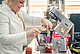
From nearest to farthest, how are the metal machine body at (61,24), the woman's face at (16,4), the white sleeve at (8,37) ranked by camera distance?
the white sleeve at (8,37) < the woman's face at (16,4) < the metal machine body at (61,24)

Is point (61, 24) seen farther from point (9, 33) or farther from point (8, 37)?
point (8, 37)

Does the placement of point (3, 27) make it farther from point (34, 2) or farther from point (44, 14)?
point (34, 2)

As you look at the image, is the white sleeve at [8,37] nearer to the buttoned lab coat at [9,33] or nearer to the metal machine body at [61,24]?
the buttoned lab coat at [9,33]

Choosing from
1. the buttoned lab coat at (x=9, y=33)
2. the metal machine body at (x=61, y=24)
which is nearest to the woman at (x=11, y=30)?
the buttoned lab coat at (x=9, y=33)

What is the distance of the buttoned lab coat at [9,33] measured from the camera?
4.31 feet

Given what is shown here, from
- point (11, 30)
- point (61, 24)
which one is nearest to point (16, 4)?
point (11, 30)

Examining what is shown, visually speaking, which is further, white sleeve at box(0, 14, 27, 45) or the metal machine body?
the metal machine body

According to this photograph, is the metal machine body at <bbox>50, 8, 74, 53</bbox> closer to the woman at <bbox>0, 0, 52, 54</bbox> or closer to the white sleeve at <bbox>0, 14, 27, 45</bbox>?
the woman at <bbox>0, 0, 52, 54</bbox>

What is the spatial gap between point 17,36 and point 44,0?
4.71 m

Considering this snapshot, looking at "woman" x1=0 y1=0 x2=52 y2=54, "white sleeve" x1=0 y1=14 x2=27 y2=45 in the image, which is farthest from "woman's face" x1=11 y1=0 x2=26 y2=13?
"white sleeve" x1=0 y1=14 x2=27 y2=45

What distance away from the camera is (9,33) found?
1518mm

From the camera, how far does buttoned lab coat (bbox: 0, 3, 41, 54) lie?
1314 mm

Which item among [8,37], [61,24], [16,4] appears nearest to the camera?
[8,37]

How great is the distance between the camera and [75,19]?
14.3 ft
